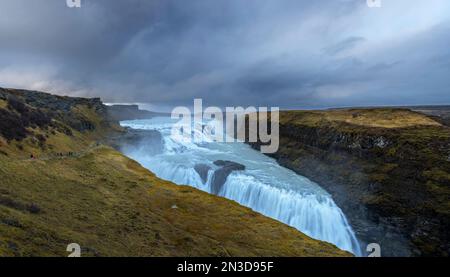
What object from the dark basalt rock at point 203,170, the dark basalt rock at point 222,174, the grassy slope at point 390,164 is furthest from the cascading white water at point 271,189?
the grassy slope at point 390,164

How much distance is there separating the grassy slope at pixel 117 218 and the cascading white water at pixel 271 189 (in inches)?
487

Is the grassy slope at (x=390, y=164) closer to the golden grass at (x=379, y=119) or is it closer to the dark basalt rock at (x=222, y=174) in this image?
the golden grass at (x=379, y=119)

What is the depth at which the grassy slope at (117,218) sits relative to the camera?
15141 mm

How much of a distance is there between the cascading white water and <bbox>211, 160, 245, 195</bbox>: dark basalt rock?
0.71 m

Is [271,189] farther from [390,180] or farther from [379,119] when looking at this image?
[379,119]

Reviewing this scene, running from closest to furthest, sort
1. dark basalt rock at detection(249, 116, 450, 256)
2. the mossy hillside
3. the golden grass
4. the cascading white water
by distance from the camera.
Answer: the mossy hillside
dark basalt rock at detection(249, 116, 450, 256)
the cascading white water
the golden grass

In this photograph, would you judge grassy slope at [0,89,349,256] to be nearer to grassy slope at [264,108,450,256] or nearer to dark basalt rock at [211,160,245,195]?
dark basalt rock at [211,160,245,195]

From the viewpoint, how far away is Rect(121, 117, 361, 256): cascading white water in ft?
124

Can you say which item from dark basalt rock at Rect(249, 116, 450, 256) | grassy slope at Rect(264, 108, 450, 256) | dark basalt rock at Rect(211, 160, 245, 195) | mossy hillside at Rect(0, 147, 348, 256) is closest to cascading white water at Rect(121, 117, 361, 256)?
dark basalt rock at Rect(211, 160, 245, 195)

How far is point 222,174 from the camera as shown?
172 ft

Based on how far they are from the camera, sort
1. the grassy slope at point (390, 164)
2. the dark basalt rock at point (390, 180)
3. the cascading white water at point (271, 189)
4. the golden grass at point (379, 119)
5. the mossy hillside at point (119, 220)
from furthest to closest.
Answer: the golden grass at point (379, 119), the cascading white water at point (271, 189), the grassy slope at point (390, 164), the dark basalt rock at point (390, 180), the mossy hillside at point (119, 220)

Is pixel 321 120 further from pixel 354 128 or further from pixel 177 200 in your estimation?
pixel 177 200

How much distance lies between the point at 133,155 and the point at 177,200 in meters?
41.4
